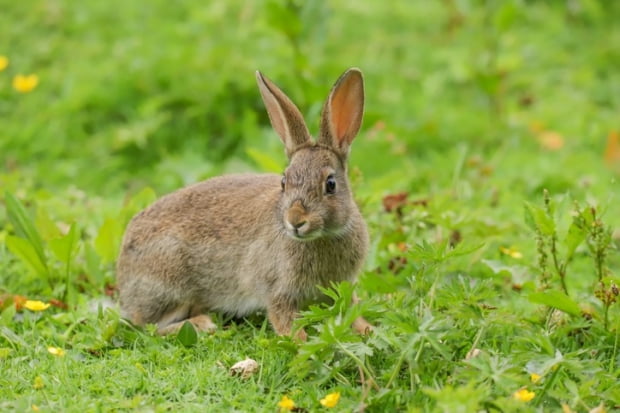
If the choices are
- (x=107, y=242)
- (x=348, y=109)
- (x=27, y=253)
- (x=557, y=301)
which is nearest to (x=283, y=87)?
(x=107, y=242)

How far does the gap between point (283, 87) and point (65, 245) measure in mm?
3385

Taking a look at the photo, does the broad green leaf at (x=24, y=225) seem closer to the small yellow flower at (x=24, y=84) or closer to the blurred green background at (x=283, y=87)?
the blurred green background at (x=283, y=87)

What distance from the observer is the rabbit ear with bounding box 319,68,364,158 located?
5152mm

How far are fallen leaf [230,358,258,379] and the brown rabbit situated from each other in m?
0.37

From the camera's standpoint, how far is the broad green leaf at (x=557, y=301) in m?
4.47

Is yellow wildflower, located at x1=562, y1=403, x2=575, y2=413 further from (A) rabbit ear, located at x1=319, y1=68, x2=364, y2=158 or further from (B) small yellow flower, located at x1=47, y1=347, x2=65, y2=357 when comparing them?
(B) small yellow flower, located at x1=47, y1=347, x2=65, y2=357

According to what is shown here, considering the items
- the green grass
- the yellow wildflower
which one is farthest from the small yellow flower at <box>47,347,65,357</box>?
the yellow wildflower

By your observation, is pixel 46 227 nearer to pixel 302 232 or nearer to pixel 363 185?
pixel 302 232

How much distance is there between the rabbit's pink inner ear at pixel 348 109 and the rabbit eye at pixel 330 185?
0.27 meters

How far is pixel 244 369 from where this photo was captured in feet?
14.9

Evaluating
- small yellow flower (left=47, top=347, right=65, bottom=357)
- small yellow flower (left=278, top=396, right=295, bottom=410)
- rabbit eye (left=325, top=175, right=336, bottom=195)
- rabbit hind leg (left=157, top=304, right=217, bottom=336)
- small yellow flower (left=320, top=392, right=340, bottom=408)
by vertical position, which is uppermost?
rabbit eye (left=325, top=175, right=336, bottom=195)

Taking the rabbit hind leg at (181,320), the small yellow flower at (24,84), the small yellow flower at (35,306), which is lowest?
the rabbit hind leg at (181,320)

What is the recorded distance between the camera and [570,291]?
5.56 meters

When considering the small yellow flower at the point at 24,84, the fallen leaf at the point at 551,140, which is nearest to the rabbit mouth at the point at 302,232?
the fallen leaf at the point at 551,140
